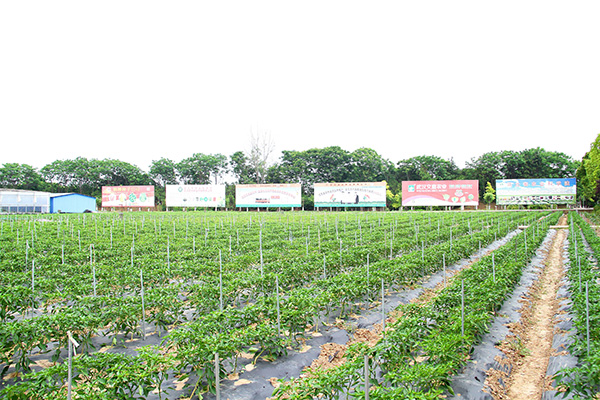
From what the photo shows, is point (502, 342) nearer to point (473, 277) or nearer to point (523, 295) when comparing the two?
point (473, 277)

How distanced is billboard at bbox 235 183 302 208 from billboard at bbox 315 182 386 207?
3349mm

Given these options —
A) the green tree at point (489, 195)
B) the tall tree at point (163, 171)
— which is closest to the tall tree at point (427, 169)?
the green tree at point (489, 195)

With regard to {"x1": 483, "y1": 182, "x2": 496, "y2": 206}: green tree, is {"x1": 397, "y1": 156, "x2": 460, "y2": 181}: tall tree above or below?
above

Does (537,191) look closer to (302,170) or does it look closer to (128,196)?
(302,170)

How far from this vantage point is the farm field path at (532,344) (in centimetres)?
409

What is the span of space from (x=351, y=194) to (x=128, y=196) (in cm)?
3560

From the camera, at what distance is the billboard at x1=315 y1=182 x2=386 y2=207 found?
163ft

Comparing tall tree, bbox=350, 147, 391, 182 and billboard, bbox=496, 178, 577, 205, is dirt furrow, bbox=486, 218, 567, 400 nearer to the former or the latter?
billboard, bbox=496, 178, 577, 205

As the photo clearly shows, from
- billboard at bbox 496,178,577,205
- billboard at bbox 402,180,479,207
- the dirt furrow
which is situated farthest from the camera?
billboard at bbox 402,180,479,207

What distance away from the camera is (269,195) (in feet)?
168

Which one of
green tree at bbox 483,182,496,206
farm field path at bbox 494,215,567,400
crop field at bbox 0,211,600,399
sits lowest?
farm field path at bbox 494,215,567,400

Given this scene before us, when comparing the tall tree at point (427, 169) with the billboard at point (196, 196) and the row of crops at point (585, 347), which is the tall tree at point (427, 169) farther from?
the row of crops at point (585, 347)

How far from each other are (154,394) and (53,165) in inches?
2980

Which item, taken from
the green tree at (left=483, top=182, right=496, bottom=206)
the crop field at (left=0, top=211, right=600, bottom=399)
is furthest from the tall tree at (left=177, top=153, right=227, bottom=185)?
the crop field at (left=0, top=211, right=600, bottom=399)
